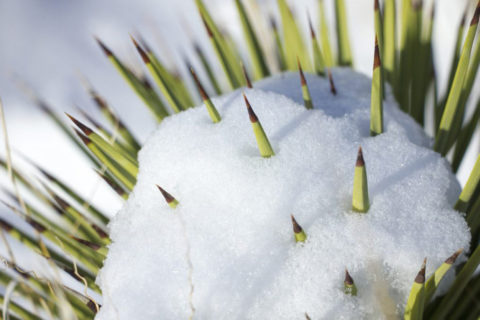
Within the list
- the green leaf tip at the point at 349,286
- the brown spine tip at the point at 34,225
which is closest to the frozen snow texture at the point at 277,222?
the green leaf tip at the point at 349,286

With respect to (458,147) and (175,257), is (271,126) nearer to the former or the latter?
(175,257)

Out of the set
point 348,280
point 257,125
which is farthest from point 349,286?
point 257,125

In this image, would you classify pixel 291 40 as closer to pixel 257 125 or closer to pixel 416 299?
pixel 257 125

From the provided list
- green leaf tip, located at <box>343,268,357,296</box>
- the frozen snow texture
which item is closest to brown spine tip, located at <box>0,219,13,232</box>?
the frozen snow texture

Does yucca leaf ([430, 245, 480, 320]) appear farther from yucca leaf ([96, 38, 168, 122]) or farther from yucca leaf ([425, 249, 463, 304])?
yucca leaf ([96, 38, 168, 122])

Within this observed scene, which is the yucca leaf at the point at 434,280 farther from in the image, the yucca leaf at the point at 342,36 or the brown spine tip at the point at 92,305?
the yucca leaf at the point at 342,36

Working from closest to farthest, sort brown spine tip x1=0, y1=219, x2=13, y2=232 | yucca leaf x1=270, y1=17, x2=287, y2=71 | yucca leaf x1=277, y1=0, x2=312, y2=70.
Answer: brown spine tip x1=0, y1=219, x2=13, y2=232
yucca leaf x1=277, y1=0, x2=312, y2=70
yucca leaf x1=270, y1=17, x2=287, y2=71

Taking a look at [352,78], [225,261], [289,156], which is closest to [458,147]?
[352,78]
